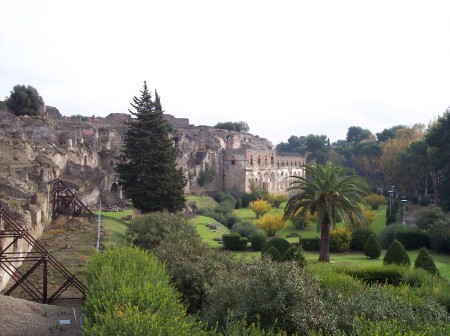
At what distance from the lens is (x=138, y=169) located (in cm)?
3203

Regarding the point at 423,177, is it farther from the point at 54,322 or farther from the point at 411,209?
the point at 54,322

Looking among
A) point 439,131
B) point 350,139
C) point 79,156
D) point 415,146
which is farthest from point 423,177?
point 350,139

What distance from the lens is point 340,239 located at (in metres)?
30.6

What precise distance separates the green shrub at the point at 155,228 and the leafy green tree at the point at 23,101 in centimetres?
3593

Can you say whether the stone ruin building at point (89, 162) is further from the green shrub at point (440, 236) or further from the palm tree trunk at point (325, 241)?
the green shrub at point (440, 236)

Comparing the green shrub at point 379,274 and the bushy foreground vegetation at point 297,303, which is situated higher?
the bushy foreground vegetation at point 297,303

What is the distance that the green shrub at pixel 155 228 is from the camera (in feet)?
76.2

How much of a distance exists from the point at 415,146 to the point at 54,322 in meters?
49.9

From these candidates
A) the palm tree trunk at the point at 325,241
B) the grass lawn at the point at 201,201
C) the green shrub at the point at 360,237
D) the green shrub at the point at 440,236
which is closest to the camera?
the palm tree trunk at the point at 325,241

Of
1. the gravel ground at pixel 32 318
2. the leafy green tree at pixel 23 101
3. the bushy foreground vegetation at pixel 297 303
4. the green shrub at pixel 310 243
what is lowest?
the green shrub at pixel 310 243

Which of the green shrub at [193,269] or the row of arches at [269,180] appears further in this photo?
the row of arches at [269,180]

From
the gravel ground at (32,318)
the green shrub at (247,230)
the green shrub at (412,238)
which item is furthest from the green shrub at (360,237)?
the gravel ground at (32,318)

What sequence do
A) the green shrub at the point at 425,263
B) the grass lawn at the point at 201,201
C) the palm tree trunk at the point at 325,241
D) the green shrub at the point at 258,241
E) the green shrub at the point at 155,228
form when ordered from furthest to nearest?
the grass lawn at the point at 201,201, the green shrub at the point at 258,241, the palm tree trunk at the point at 325,241, the green shrub at the point at 155,228, the green shrub at the point at 425,263

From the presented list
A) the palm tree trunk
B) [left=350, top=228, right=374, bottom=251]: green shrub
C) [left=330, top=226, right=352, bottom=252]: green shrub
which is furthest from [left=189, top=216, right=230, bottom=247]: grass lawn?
[left=350, top=228, right=374, bottom=251]: green shrub
